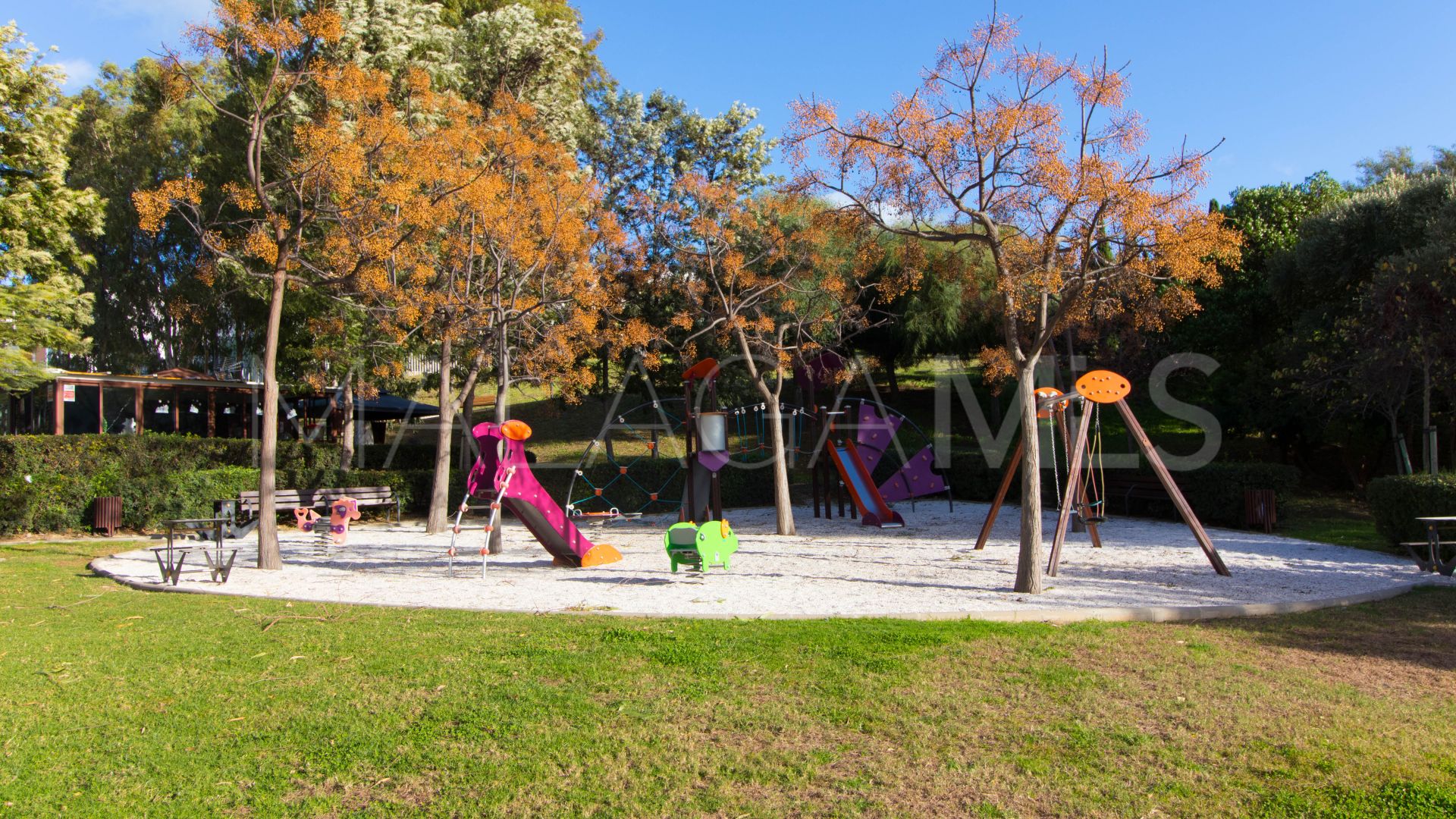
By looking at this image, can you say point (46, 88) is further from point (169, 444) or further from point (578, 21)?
point (578, 21)

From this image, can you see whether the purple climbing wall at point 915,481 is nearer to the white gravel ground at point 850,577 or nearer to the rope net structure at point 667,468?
the rope net structure at point 667,468

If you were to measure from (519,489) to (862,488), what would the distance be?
A: 26.8 feet

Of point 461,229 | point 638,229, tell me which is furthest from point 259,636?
point 638,229

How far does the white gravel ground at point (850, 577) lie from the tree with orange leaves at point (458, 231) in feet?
12.8

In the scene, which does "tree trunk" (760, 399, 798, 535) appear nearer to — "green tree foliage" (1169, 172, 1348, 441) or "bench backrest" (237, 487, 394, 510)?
"bench backrest" (237, 487, 394, 510)

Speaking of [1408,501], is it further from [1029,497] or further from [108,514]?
[108,514]

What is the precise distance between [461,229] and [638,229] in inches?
247

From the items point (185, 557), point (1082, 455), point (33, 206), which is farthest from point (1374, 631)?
point (33, 206)

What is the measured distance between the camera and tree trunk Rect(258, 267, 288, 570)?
12.2 m

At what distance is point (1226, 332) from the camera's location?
25.9m

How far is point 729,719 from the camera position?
5398 mm

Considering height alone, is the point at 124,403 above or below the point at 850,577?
above

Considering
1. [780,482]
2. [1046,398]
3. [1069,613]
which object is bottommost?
[1069,613]

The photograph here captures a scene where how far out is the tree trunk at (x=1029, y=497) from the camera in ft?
32.5
